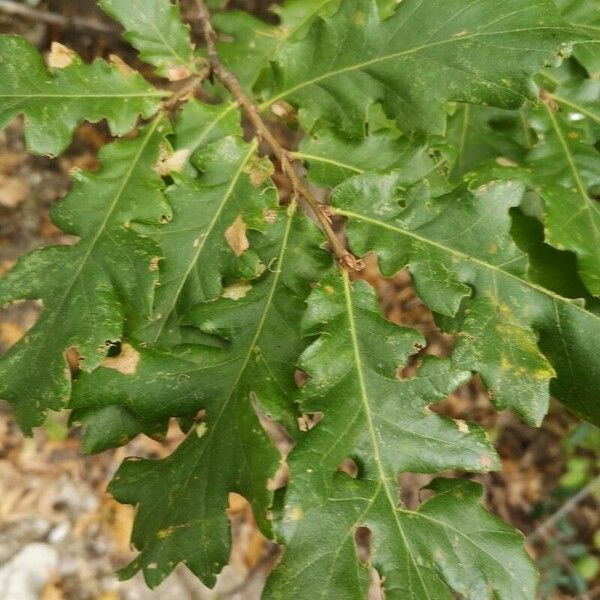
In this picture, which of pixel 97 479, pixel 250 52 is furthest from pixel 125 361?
pixel 97 479

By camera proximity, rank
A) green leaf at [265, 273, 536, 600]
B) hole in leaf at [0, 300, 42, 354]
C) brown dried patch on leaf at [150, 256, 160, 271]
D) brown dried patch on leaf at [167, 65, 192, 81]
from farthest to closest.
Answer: hole in leaf at [0, 300, 42, 354] → brown dried patch on leaf at [167, 65, 192, 81] → brown dried patch on leaf at [150, 256, 160, 271] → green leaf at [265, 273, 536, 600]

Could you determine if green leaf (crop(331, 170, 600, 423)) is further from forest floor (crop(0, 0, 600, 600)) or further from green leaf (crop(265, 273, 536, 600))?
forest floor (crop(0, 0, 600, 600))

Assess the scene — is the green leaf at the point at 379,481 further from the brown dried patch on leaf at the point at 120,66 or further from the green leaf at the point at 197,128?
the brown dried patch on leaf at the point at 120,66

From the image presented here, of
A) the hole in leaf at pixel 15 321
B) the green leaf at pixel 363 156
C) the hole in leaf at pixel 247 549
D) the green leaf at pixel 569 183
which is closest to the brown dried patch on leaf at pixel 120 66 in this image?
the green leaf at pixel 363 156

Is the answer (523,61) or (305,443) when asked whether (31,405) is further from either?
(523,61)

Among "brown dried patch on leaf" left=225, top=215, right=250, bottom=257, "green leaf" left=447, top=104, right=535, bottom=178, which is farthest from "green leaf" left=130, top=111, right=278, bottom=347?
"green leaf" left=447, top=104, right=535, bottom=178

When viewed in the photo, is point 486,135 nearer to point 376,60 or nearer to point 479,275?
point 376,60
